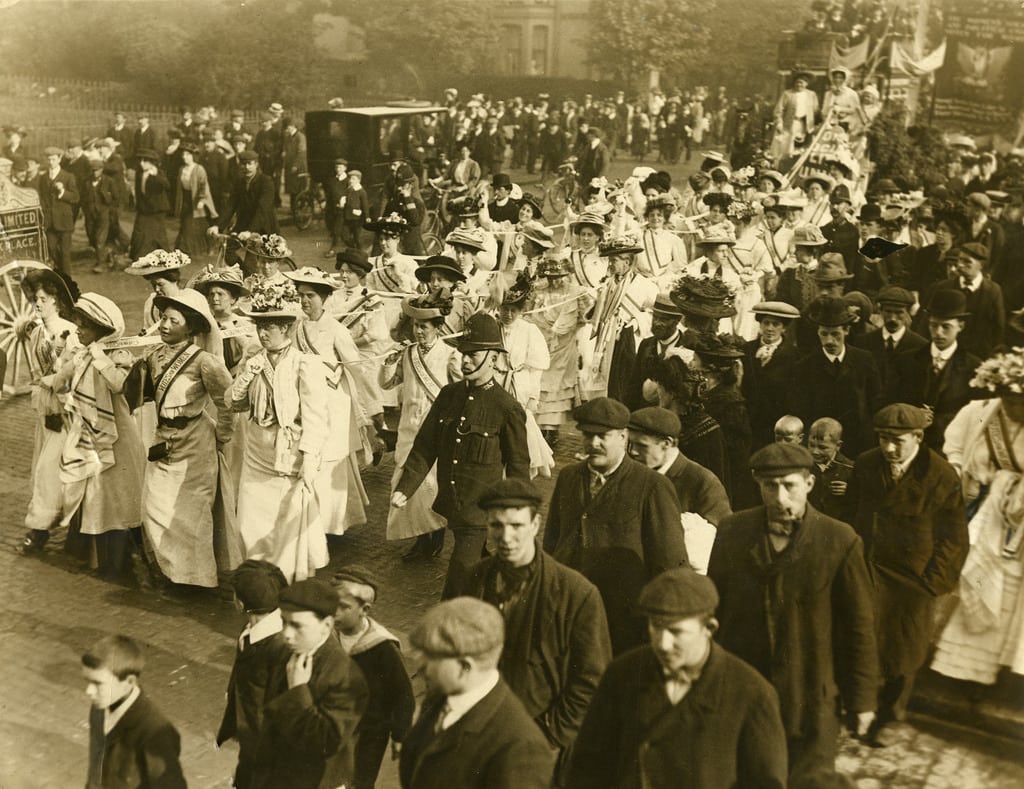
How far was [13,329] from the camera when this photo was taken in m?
11.5

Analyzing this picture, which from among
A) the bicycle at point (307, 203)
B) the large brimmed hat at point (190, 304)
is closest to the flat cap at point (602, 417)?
the large brimmed hat at point (190, 304)

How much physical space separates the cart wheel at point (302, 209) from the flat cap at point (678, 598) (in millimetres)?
17979

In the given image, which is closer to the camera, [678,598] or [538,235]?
[678,598]

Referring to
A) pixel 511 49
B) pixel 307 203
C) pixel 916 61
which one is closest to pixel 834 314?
pixel 511 49

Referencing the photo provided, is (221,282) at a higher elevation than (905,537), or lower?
higher

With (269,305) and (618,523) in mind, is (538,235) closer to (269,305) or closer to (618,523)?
(269,305)

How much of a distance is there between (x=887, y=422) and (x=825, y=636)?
137cm

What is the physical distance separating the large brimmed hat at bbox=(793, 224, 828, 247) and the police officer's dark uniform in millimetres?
5100

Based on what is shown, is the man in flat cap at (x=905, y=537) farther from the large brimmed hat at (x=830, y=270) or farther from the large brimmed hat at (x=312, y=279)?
the large brimmed hat at (x=312, y=279)

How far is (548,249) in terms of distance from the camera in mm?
11289

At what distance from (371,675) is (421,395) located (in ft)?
12.8

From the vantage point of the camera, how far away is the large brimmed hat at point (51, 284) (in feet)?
25.7

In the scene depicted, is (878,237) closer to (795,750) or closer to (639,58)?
(795,750)

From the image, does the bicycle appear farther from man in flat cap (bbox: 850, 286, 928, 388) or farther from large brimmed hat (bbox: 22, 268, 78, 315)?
man in flat cap (bbox: 850, 286, 928, 388)
